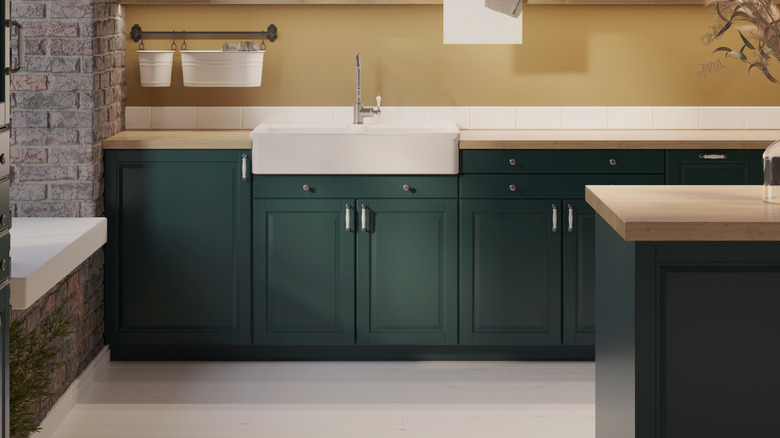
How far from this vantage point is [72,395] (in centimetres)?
356

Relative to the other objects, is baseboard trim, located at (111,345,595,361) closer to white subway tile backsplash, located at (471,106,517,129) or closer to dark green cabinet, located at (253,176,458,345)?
dark green cabinet, located at (253,176,458,345)

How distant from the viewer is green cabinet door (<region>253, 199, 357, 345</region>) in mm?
4004

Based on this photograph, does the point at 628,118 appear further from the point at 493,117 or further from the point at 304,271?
the point at 304,271

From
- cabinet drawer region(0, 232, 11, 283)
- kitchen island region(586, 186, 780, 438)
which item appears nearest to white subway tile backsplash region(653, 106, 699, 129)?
kitchen island region(586, 186, 780, 438)

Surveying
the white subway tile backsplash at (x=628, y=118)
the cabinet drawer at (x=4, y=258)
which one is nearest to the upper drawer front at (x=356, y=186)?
the white subway tile backsplash at (x=628, y=118)

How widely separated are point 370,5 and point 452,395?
1786 millimetres

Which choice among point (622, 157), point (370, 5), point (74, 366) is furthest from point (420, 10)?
point (74, 366)

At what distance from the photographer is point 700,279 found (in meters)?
2.18

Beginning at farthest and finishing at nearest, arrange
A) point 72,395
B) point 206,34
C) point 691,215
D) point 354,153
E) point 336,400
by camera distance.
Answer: point 206,34, point 354,153, point 336,400, point 72,395, point 691,215

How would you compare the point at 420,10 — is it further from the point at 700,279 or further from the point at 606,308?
the point at 700,279

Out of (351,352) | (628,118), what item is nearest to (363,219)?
(351,352)

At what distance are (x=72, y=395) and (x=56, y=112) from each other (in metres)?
1.04

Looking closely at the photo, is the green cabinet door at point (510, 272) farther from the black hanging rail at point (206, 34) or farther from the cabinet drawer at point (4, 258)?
the cabinet drawer at point (4, 258)

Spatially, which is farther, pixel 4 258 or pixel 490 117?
pixel 490 117
